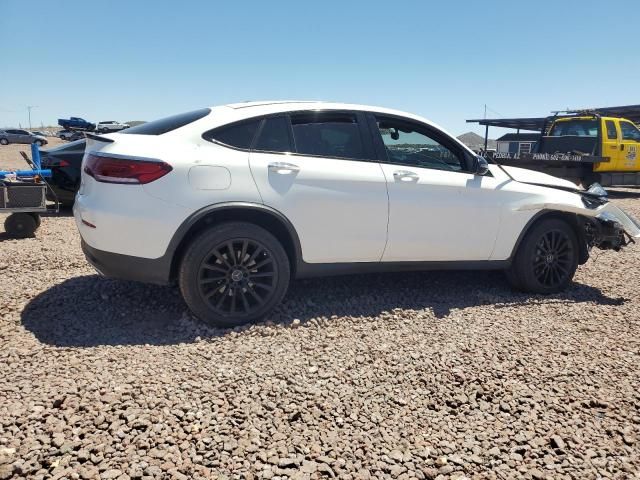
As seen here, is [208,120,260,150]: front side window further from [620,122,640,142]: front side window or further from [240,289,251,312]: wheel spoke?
[620,122,640,142]: front side window

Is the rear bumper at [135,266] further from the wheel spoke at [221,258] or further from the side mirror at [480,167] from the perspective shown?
the side mirror at [480,167]

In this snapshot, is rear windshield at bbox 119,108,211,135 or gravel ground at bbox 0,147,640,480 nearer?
gravel ground at bbox 0,147,640,480

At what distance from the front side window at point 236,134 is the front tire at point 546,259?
2.79 metres

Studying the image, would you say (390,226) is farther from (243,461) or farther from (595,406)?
(243,461)

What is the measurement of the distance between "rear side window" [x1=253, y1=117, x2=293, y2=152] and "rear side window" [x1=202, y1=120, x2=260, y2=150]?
0.06 m

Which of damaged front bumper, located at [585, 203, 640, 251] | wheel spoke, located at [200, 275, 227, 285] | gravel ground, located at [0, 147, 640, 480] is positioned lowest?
gravel ground, located at [0, 147, 640, 480]

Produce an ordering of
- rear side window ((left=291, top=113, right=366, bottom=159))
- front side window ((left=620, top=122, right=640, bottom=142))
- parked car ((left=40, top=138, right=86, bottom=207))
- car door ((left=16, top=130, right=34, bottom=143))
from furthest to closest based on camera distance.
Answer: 1. car door ((left=16, top=130, right=34, bottom=143))
2. front side window ((left=620, top=122, right=640, bottom=142))
3. parked car ((left=40, top=138, right=86, bottom=207))
4. rear side window ((left=291, top=113, right=366, bottom=159))

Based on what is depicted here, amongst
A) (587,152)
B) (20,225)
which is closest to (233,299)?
(20,225)

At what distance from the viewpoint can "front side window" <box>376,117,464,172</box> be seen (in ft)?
13.6

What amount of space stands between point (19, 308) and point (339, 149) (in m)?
2.93

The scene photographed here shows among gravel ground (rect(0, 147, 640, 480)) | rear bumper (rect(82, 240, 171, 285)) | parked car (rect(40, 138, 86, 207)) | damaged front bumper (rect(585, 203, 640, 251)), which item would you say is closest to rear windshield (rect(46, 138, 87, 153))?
parked car (rect(40, 138, 86, 207))

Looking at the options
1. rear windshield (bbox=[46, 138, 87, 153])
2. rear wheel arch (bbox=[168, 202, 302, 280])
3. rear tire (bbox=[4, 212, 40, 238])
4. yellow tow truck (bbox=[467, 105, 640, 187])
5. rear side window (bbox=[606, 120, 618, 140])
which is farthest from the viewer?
rear side window (bbox=[606, 120, 618, 140])

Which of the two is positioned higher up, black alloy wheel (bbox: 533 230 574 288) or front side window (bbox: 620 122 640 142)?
front side window (bbox: 620 122 640 142)

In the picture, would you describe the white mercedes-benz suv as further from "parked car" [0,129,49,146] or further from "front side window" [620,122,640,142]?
"parked car" [0,129,49,146]
